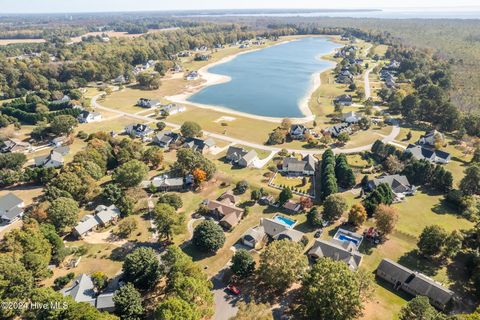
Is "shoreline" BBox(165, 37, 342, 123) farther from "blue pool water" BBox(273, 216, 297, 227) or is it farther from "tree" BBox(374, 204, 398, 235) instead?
"tree" BBox(374, 204, 398, 235)

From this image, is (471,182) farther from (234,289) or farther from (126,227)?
(126,227)

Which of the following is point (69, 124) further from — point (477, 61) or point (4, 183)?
point (477, 61)

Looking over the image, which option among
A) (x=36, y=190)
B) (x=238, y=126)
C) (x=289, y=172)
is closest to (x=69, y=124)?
(x=36, y=190)

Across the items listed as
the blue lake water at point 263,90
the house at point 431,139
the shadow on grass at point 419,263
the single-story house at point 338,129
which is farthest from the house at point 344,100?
the shadow on grass at point 419,263

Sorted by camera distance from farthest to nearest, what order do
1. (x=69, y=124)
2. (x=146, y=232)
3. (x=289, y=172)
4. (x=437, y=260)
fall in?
(x=69, y=124)
(x=289, y=172)
(x=146, y=232)
(x=437, y=260)

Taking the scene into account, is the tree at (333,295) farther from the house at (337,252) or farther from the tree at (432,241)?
the tree at (432,241)
